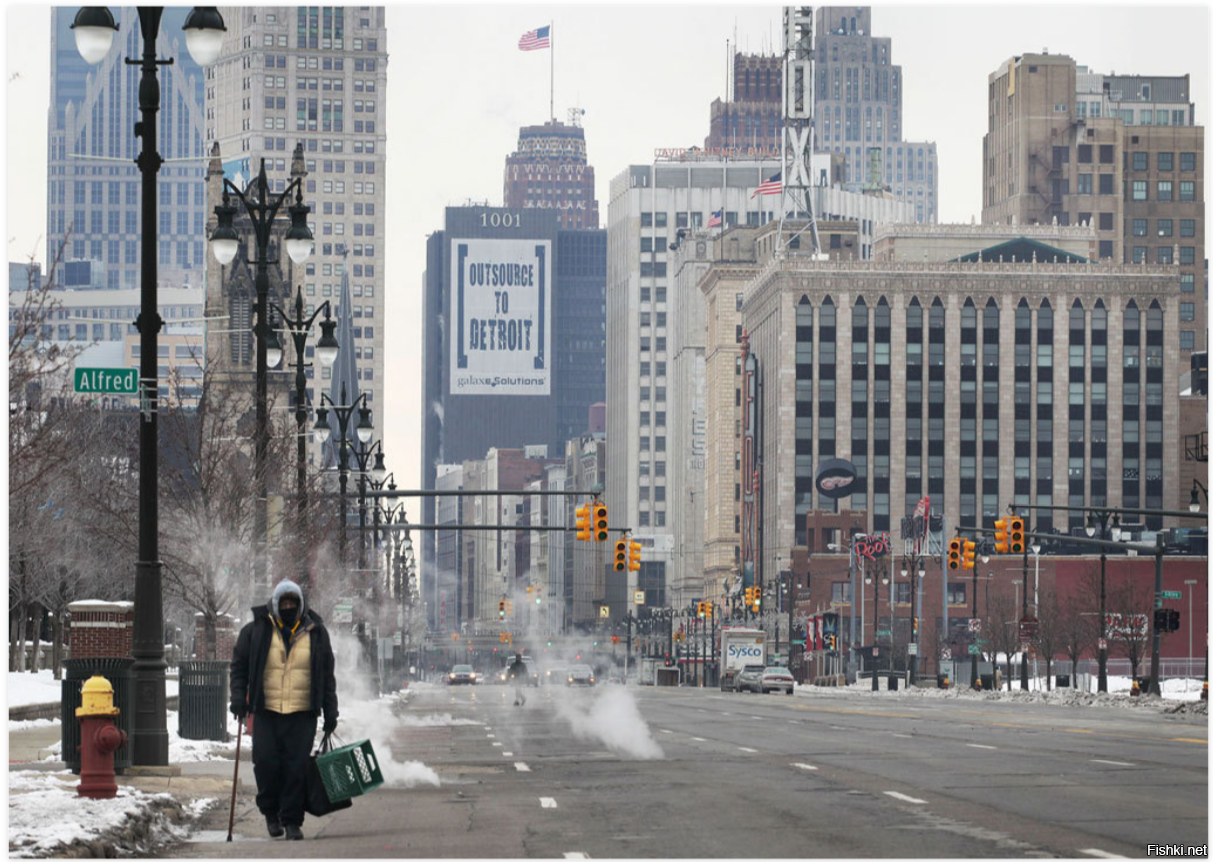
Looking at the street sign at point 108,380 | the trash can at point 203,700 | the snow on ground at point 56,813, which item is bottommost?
the trash can at point 203,700

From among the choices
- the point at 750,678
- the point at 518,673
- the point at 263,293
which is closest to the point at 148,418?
the point at 263,293

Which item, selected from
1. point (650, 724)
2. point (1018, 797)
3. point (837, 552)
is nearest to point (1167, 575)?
point (837, 552)

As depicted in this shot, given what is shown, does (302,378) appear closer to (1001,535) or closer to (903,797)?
(903,797)

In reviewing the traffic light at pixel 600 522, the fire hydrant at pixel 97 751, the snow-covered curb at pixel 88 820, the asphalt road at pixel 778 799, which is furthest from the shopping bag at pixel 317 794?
the traffic light at pixel 600 522

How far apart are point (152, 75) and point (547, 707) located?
4147 cm

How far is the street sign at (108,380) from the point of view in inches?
869

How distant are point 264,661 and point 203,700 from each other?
15.6 m

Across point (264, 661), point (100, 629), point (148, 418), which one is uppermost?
point (148, 418)

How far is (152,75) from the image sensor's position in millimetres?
23344

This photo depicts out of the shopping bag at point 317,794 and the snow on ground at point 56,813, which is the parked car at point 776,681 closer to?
the snow on ground at point 56,813

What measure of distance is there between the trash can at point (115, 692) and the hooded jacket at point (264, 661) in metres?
6.24

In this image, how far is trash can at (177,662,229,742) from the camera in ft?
101

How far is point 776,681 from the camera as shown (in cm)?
9625

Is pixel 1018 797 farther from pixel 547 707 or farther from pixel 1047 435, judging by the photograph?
pixel 1047 435
